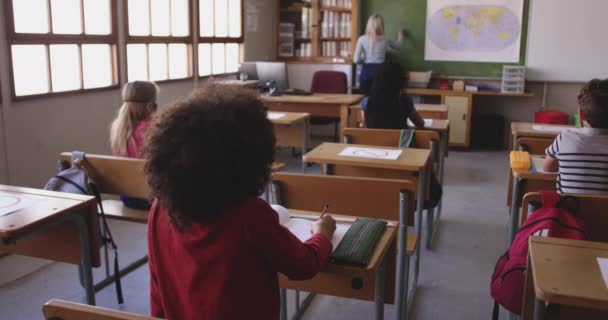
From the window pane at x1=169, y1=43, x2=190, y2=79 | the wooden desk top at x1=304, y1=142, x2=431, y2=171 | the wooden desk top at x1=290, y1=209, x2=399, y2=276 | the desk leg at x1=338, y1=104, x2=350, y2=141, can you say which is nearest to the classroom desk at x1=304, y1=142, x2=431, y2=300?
the wooden desk top at x1=304, y1=142, x2=431, y2=171

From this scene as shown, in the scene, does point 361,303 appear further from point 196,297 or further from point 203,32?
point 203,32

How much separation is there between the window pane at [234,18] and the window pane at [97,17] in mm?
2239

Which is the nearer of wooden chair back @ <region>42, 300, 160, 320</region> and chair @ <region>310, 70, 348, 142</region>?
wooden chair back @ <region>42, 300, 160, 320</region>

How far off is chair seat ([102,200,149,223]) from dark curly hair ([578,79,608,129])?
2.03 m

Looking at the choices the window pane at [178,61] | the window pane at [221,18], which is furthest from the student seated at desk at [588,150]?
the window pane at [221,18]

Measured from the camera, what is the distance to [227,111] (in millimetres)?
1099

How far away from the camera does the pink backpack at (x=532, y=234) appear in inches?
67.1

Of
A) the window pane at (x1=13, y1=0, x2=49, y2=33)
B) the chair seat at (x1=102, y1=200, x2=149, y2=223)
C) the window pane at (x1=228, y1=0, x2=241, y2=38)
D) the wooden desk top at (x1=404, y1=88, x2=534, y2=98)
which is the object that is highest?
the window pane at (x1=228, y1=0, x2=241, y2=38)

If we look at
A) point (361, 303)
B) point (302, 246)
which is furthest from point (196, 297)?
point (361, 303)

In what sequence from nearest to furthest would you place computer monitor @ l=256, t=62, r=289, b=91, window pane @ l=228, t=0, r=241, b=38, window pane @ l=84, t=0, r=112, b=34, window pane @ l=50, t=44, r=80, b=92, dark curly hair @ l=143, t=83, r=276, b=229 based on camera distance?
1. dark curly hair @ l=143, t=83, r=276, b=229
2. window pane @ l=50, t=44, r=80, b=92
3. window pane @ l=84, t=0, r=112, b=34
4. computer monitor @ l=256, t=62, r=289, b=91
5. window pane @ l=228, t=0, r=241, b=38

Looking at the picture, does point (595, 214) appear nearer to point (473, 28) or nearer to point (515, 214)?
point (515, 214)

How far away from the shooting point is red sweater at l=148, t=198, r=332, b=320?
3.78ft

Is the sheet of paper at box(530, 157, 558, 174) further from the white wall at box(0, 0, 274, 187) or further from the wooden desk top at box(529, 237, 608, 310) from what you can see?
the white wall at box(0, 0, 274, 187)

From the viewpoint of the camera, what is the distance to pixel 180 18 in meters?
5.39
